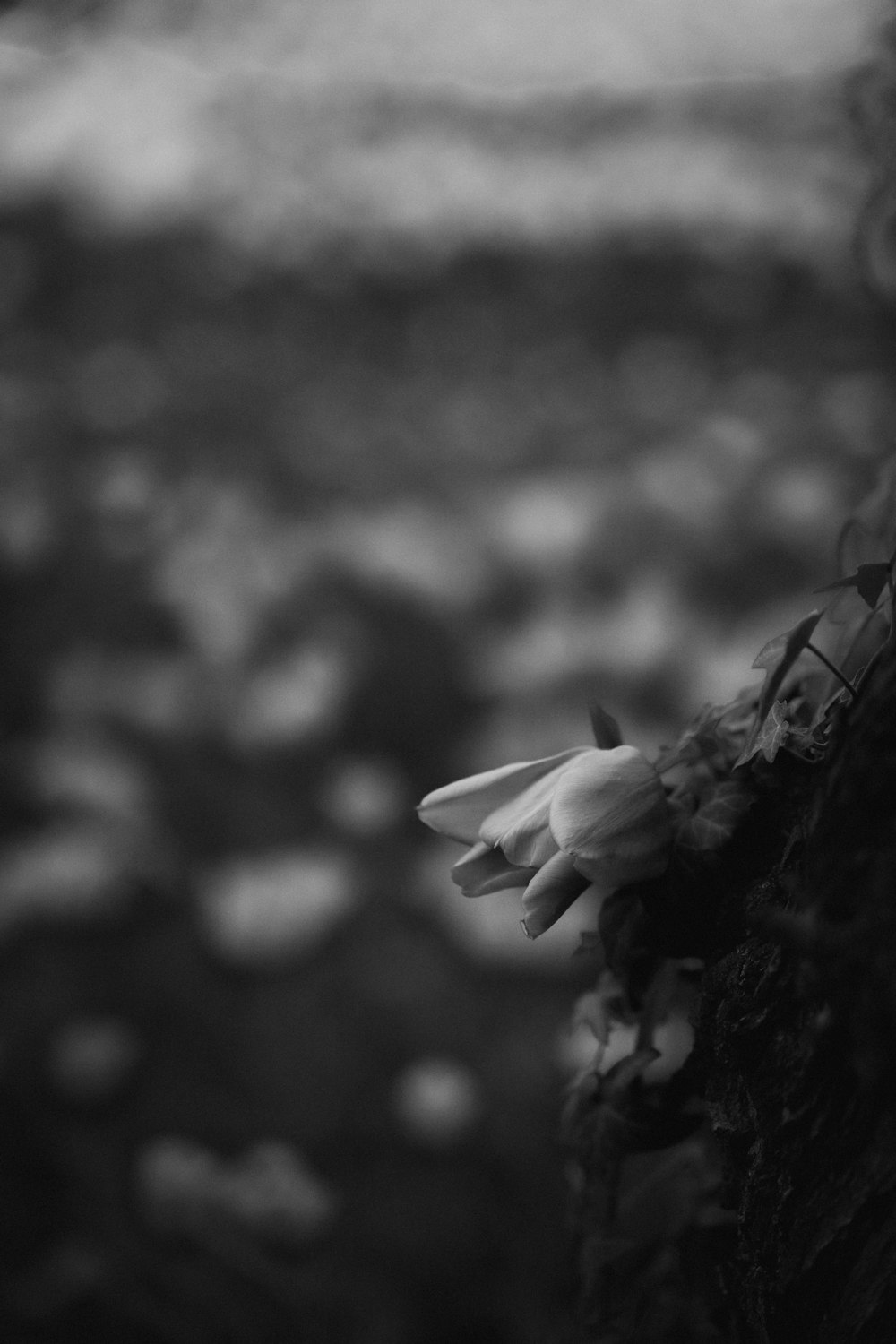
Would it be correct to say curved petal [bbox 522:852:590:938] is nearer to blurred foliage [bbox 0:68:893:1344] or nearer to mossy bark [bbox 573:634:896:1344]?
mossy bark [bbox 573:634:896:1344]

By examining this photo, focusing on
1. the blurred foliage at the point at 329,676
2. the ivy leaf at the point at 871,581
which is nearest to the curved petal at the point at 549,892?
the ivy leaf at the point at 871,581

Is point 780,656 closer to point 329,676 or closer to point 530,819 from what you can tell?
point 530,819

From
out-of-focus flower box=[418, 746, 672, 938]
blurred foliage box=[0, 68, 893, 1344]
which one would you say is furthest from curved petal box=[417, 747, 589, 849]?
blurred foliage box=[0, 68, 893, 1344]

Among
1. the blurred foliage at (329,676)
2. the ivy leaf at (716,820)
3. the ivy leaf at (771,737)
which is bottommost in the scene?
the ivy leaf at (716,820)

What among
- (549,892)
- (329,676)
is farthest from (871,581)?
(329,676)

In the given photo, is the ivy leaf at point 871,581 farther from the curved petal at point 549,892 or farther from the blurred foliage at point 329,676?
the blurred foliage at point 329,676

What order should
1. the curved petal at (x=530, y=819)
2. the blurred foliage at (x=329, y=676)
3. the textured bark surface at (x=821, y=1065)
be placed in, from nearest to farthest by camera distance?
the textured bark surface at (x=821, y=1065) → the curved petal at (x=530, y=819) → the blurred foliage at (x=329, y=676)
